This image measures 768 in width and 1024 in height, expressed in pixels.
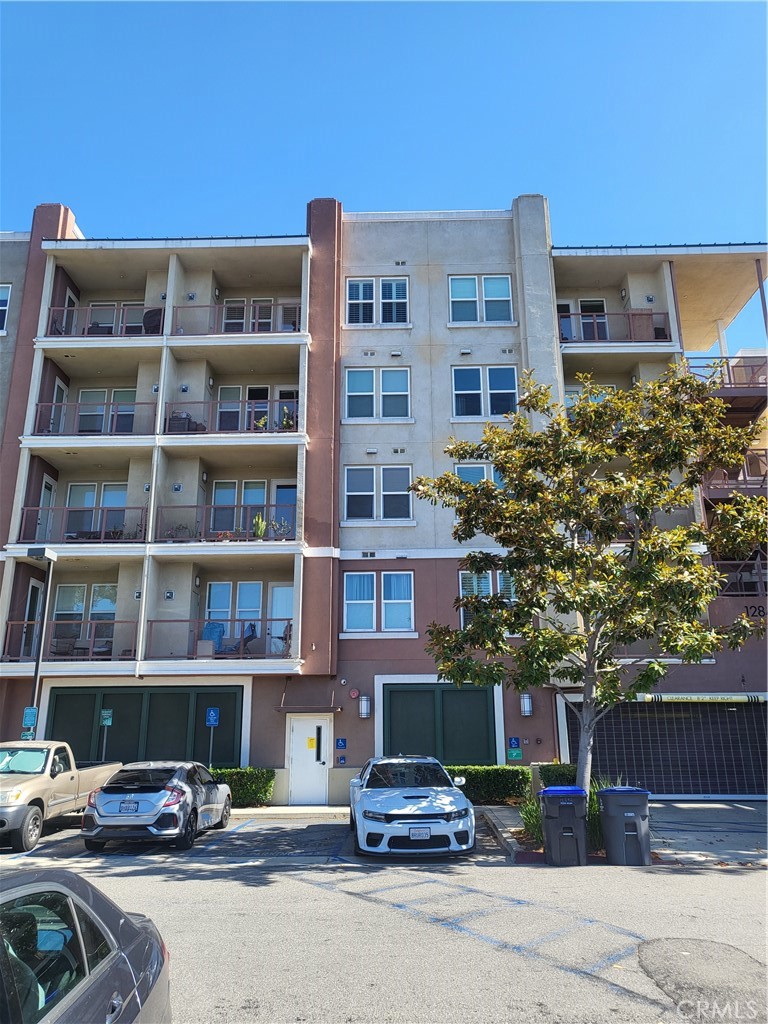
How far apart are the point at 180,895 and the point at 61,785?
6.01 m

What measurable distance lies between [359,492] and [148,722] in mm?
8354

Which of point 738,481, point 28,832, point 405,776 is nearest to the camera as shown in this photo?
point 28,832

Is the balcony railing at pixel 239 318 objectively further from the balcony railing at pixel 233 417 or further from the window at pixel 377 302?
the balcony railing at pixel 233 417

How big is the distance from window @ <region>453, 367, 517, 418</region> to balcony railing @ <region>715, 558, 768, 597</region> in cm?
732

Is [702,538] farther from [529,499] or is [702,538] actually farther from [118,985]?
[118,985]

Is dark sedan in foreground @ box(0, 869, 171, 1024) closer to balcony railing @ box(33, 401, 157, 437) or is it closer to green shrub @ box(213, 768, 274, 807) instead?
green shrub @ box(213, 768, 274, 807)

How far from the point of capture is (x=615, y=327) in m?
23.2

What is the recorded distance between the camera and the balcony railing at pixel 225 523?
20.0m

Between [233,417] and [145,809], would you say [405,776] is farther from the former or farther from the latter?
[233,417]

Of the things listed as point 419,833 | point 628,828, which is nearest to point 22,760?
point 419,833

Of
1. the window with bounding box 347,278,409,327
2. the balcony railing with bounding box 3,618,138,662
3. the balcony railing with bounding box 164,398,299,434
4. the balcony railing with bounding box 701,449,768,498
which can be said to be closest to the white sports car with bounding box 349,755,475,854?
the balcony railing with bounding box 3,618,138,662

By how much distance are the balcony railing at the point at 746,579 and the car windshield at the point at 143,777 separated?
14.2 metres

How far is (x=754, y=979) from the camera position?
5.55 meters

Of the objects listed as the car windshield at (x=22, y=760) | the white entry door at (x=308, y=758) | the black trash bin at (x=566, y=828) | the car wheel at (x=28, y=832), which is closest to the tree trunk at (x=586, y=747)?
the black trash bin at (x=566, y=828)
